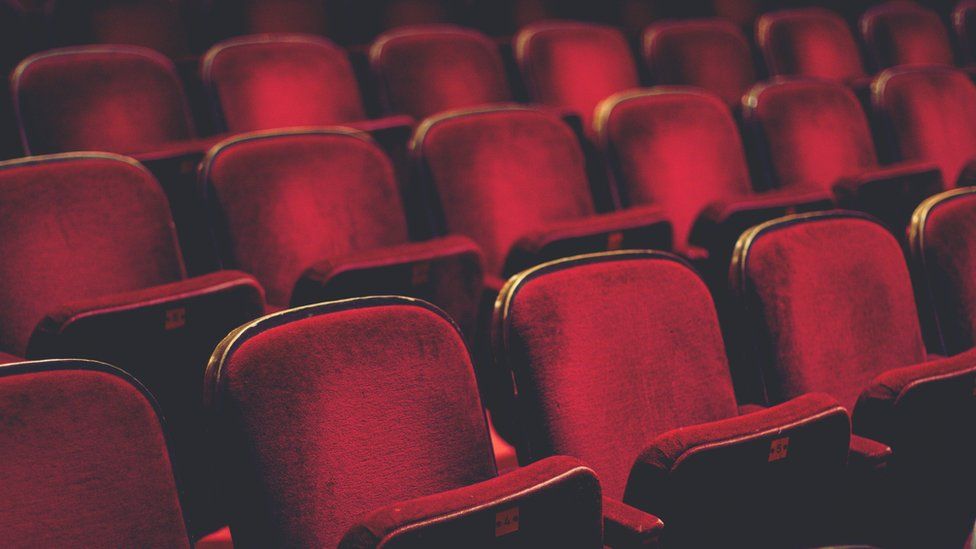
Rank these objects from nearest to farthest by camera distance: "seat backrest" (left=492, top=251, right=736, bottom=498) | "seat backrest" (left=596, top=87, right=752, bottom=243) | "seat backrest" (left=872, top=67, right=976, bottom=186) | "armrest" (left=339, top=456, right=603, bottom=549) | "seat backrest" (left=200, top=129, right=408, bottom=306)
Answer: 1. "armrest" (left=339, top=456, right=603, bottom=549)
2. "seat backrest" (left=492, top=251, right=736, bottom=498)
3. "seat backrest" (left=200, top=129, right=408, bottom=306)
4. "seat backrest" (left=596, top=87, right=752, bottom=243)
5. "seat backrest" (left=872, top=67, right=976, bottom=186)

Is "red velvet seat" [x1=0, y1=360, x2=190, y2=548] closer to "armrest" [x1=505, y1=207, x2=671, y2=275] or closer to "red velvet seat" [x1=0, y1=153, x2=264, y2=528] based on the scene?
"red velvet seat" [x1=0, y1=153, x2=264, y2=528]

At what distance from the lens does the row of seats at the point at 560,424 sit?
294mm

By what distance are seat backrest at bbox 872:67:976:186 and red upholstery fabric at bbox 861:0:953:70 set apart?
22cm

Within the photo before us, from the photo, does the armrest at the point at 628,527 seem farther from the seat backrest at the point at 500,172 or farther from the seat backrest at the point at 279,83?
the seat backrest at the point at 279,83

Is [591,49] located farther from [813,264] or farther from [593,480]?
[593,480]

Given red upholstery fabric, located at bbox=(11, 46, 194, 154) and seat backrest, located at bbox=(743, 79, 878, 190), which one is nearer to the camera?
red upholstery fabric, located at bbox=(11, 46, 194, 154)

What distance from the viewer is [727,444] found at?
331mm

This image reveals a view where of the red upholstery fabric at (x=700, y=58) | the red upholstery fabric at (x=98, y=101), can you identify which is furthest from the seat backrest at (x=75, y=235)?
the red upholstery fabric at (x=700, y=58)

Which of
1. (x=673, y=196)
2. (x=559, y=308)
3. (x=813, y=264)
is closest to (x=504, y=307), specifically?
(x=559, y=308)

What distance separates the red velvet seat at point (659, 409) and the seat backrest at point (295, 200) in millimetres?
148

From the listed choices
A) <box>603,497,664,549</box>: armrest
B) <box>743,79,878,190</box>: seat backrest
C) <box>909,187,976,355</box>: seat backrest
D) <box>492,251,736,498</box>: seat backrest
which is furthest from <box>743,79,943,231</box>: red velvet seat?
<box>603,497,664,549</box>: armrest

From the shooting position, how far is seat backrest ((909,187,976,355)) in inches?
20.3

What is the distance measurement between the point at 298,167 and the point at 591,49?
1.26ft

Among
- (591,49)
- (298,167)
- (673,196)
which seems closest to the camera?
(298,167)
